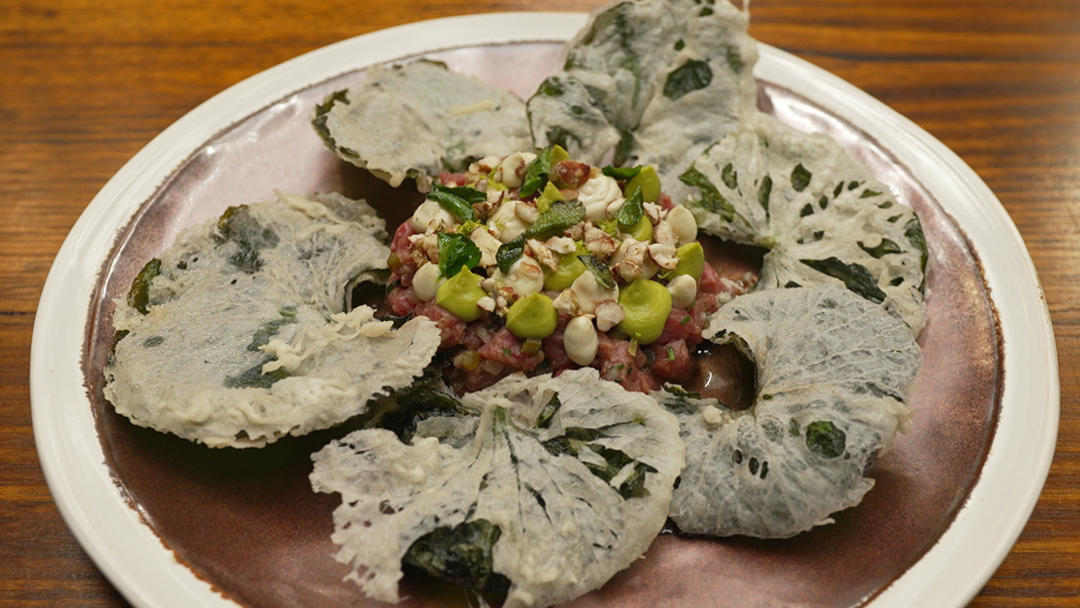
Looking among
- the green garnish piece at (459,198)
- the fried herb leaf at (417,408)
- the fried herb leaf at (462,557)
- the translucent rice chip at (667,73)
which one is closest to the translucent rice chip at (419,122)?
the green garnish piece at (459,198)

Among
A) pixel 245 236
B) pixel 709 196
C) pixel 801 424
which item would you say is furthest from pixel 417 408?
pixel 709 196

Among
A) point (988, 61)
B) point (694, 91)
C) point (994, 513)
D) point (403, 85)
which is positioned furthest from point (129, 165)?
point (988, 61)

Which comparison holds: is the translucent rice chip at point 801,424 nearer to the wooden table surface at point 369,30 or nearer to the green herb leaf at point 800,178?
the green herb leaf at point 800,178

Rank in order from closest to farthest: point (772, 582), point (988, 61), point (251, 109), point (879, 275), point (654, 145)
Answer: point (772, 582)
point (879, 275)
point (654, 145)
point (251, 109)
point (988, 61)

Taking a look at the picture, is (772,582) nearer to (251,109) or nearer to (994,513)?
(994,513)

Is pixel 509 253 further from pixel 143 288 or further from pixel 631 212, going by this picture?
pixel 143 288
